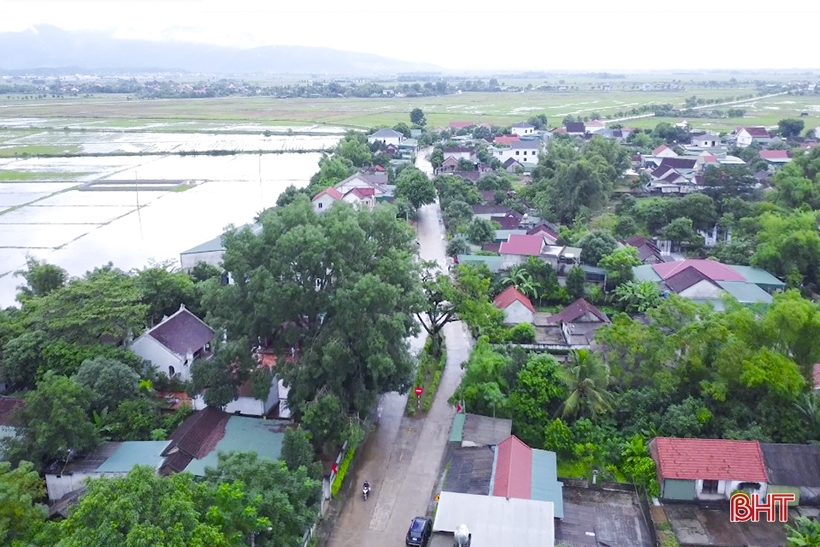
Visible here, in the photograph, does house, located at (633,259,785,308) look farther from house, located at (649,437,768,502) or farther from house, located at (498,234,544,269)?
house, located at (649,437,768,502)


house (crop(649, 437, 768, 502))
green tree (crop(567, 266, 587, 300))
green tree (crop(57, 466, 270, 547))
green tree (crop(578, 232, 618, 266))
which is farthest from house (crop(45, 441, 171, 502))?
green tree (crop(578, 232, 618, 266))

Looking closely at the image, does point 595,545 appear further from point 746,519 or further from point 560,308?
point 560,308

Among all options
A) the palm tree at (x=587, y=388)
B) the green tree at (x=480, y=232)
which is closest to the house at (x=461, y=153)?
the green tree at (x=480, y=232)

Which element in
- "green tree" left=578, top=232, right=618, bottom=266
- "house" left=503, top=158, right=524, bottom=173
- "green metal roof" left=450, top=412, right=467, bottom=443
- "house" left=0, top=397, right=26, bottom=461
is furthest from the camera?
"house" left=503, top=158, right=524, bottom=173

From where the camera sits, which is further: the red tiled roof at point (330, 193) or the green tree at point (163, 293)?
the red tiled roof at point (330, 193)

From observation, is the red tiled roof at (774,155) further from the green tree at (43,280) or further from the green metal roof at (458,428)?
the green tree at (43,280)
